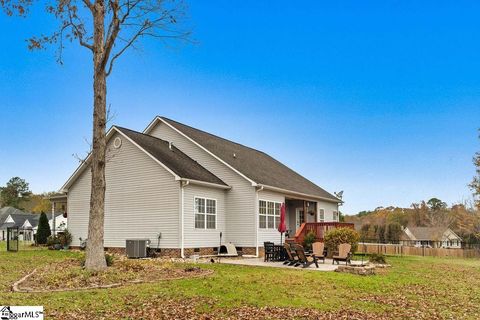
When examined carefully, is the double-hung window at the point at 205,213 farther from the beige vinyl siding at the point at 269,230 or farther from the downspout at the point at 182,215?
the beige vinyl siding at the point at 269,230

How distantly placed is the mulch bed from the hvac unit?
17.6 ft

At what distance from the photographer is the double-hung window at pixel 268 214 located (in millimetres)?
22766

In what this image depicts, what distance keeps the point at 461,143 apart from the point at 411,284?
24.5m

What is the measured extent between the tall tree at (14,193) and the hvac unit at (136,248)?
267ft

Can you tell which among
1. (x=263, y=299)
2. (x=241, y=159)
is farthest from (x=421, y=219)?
(x=263, y=299)

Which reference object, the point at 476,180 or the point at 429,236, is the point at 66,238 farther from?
the point at 429,236

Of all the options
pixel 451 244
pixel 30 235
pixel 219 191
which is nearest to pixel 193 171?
pixel 219 191

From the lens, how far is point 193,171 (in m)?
21.8

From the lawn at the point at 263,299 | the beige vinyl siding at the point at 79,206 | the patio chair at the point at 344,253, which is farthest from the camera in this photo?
the beige vinyl siding at the point at 79,206

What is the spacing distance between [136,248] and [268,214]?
7237 mm

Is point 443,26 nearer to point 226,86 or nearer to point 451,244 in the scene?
point 226,86

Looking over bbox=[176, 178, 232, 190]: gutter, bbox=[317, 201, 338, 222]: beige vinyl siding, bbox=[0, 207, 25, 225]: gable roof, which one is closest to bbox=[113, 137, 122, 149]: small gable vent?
bbox=[176, 178, 232, 190]: gutter

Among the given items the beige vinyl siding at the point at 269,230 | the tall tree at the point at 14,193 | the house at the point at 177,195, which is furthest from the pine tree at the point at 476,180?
the tall tree at the point at 14,193

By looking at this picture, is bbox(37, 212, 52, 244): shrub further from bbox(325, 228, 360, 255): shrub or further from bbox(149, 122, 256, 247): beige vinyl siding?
bbox(325, 228, 360, 255): shrub
